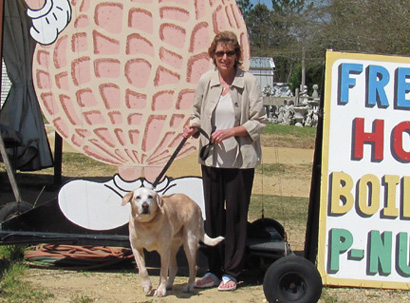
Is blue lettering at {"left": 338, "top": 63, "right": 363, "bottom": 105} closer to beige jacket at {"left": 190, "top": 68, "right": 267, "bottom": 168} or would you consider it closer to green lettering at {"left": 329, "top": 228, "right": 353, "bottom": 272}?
beige jacket at {"left": 190, "top": 68, "right": 267, "bottom": 168}

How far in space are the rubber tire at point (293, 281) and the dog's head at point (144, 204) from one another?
904mm

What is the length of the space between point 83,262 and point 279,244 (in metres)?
1.76

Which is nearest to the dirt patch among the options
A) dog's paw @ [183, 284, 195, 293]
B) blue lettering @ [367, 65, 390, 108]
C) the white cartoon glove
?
dog's paw @ [183, 284, 195, 293]

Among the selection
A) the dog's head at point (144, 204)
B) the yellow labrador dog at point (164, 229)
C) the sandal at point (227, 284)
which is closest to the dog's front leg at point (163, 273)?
the yellow labrador dog at point (164, 229)

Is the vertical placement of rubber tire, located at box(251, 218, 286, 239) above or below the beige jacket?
below

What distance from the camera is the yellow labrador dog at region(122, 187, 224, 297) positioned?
4.95 metres

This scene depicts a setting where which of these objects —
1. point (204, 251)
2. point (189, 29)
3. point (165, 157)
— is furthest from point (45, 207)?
point (189, 29)

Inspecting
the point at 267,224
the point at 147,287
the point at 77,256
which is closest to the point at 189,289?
the point at 147,287

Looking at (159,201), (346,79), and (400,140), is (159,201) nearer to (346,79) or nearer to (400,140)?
(346,79)

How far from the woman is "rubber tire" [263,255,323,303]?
46 centimetres

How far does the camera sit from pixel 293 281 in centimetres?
497

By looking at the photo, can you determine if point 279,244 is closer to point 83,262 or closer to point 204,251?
point 204,251

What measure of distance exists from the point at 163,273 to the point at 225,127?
3.78ft

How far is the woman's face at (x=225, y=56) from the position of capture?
5.14 meters
